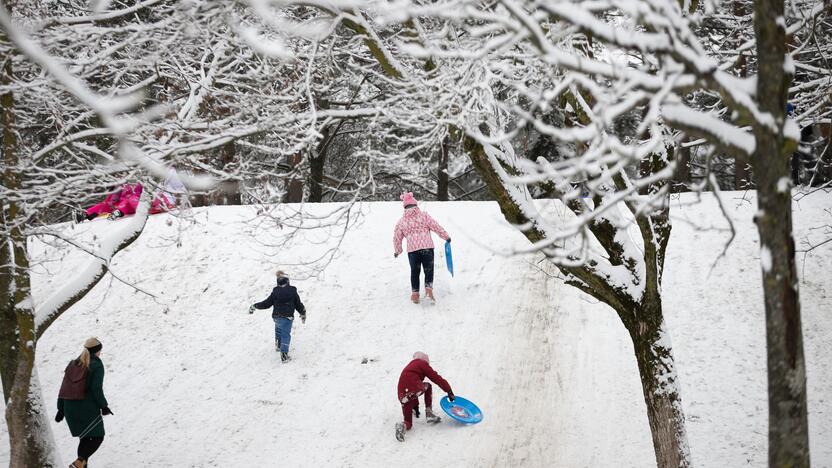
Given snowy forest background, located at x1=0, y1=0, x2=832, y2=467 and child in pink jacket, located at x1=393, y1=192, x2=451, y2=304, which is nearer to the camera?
snowy forest background, located at x1=0, y1=0, x2=832, y2=467

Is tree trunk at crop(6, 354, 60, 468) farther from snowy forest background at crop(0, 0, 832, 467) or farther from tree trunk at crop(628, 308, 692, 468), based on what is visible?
tree trunk at crop(628, 308, 692, 468)

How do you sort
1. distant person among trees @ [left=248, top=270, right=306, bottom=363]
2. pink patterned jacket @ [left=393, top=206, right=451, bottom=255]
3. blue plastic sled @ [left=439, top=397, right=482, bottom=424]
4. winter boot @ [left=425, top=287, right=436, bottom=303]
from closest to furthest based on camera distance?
1. blue plastic sled @ [left=439, top=397, right=482, bottom=424]
2. distant person among trees @ [left=248, top=270, right=306, bottom=363]
3. pink patterned jacket @ [left=393, top=206, right=451, bottom=255]
4. winter boot @ [left=425, top=287, right=436, bottom=303]

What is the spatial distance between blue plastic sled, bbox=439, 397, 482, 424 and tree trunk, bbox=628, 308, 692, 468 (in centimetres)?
268

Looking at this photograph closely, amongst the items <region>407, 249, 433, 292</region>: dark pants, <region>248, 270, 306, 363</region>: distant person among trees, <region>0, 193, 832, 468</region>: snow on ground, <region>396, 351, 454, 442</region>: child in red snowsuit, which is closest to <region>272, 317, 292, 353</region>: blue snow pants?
<region>248, 270, 306, 363</region>: distant person among trees

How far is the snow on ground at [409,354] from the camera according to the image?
7.82 metres

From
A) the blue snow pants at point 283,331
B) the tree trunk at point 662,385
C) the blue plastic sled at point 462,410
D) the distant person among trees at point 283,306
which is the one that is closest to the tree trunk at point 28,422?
the distant person among trees at point 283,306

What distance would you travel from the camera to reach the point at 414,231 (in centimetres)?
1057

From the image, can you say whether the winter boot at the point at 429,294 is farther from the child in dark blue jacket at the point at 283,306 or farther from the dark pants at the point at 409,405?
the dark pants at the point at 409,405

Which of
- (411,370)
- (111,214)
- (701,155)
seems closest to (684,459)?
(411,370)

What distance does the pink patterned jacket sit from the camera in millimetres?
10508

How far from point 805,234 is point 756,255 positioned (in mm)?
918

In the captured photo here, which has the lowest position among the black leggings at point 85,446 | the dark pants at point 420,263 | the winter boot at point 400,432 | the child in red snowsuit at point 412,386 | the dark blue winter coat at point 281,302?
the black leggings at point 85,446

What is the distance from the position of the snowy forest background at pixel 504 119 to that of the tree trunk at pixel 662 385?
0.02 metres

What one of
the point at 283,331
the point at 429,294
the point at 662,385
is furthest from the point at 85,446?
the point at 662,385
